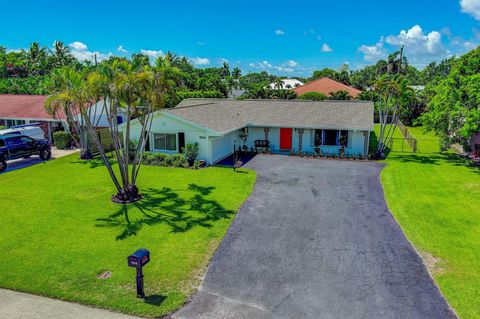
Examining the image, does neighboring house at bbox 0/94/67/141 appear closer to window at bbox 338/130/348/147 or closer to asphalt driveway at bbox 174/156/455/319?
asphalt driveway at bbox 174/156/455/319

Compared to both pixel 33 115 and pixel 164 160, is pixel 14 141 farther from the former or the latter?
pixel 164 160

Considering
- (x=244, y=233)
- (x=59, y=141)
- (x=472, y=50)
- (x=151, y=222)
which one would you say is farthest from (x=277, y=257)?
(x=59, y=141)

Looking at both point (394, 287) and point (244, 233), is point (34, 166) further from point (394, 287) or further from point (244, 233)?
point (394, 287)

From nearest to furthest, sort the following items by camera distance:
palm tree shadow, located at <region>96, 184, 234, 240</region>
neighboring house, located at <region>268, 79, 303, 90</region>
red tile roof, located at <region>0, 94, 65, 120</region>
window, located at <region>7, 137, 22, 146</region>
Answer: palm tree shadow, located at <region>96, 184, 234, 240</region> → window, located at <region>7, 137, 22, 146</region> → red tile roof, located at <region>0, 94, 65, 120</region> → neighboring house, located at <region>268, 79, 303, 90</region>

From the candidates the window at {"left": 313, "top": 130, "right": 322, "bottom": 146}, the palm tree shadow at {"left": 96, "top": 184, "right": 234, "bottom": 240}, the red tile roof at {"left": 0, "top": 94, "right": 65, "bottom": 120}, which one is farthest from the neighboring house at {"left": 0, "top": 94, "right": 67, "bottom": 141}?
the window at {"left": 313, "top": 130, "right": 322, "bottom": 146}

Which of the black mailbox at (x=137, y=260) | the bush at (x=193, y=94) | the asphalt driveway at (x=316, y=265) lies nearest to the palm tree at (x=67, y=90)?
the black mailbox at (x=137, y=260)

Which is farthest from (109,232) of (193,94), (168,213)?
(193,94)

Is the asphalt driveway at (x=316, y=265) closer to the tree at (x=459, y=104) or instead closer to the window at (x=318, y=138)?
the tree at (x=459, y=104)

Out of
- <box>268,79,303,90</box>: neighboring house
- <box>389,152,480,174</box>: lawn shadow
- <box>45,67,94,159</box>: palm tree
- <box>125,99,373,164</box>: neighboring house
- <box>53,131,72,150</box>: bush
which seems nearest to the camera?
<box>45,67,94,159</box>: palm tree
